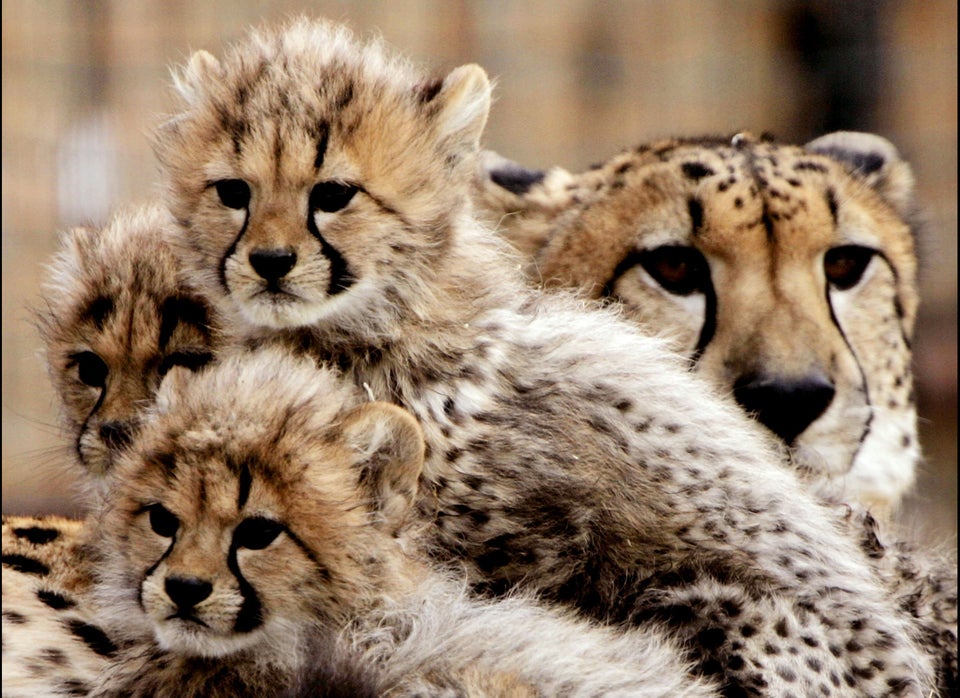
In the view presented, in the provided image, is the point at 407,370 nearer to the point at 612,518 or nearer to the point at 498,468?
the point at 498,468

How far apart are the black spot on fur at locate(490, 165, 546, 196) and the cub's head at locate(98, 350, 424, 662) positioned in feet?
4.00

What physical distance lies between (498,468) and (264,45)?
734 mm

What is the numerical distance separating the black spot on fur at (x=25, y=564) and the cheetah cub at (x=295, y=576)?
0.89ft

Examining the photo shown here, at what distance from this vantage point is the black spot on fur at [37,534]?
7.78 feet

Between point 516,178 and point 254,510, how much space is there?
149cm

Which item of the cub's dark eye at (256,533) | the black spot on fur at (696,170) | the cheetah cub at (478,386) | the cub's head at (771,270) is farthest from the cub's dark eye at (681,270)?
the cub's dark eye at (256,533)

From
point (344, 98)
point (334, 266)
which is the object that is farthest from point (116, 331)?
point (344, 98)

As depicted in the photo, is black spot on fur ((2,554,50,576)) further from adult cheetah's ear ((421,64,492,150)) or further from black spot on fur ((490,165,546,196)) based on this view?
black spot on fur ((490,165,546,196))

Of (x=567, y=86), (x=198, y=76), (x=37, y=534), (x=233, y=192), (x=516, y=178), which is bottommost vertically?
(x=37, y=534)

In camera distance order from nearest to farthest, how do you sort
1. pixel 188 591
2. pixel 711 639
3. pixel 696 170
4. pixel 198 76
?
pixel 188 591, pixel 711 639, pixel 198 76, pixel 696 170

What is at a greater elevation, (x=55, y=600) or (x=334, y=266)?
(x=334, y=266)

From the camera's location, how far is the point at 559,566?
2.10 metres

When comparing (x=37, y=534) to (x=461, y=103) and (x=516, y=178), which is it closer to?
(x=461, y=103)

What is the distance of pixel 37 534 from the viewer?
7.85 ft
